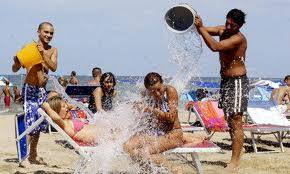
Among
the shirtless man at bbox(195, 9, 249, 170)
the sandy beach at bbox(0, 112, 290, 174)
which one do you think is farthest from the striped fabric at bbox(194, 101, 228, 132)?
the shirtless man at bbox(195, 9, 249, 170)

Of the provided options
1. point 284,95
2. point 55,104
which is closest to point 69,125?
point 55,104

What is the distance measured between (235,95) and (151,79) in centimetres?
120

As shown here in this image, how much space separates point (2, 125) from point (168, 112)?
8918 millimetres

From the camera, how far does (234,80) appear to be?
5789 millimetres

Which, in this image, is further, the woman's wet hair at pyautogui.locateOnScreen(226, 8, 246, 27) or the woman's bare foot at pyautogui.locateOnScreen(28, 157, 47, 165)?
the woman's bare foot at pyautogui.locateOnScreen(28, 157, 47, 165)

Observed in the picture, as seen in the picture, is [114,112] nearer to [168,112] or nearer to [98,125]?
[98,125]

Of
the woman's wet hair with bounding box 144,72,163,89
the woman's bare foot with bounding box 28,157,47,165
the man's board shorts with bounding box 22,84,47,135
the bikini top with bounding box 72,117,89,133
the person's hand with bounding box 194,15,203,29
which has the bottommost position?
the woman's bare foot with bounding box 28,157,47,165

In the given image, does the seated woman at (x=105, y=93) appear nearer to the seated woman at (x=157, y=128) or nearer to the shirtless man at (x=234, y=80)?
the seated woman at (x=157, y=128)

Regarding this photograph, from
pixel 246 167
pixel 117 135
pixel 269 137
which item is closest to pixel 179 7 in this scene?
pixel 117 135

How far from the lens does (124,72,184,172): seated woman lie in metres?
4.87

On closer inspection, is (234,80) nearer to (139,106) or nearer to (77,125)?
(139,106)

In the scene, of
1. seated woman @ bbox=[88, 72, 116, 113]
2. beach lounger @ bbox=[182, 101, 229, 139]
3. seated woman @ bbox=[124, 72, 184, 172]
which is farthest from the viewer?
beach lounger @ bbox=[182, 101, 229, 139]

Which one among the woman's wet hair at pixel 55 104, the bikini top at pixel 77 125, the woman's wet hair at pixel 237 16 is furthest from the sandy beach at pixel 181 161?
the woman's wet hair at pixel 237 16

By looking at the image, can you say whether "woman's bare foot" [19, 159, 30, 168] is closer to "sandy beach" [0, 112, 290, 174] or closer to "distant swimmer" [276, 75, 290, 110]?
"sandy beach" [0, 112, 290, 174]
